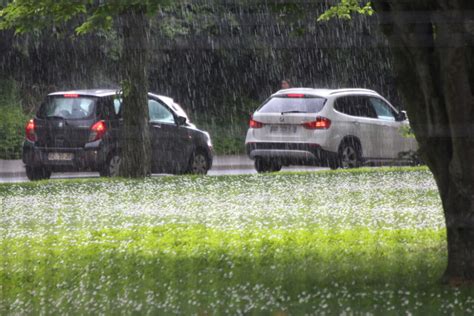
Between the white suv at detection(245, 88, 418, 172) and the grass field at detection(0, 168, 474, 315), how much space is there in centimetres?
445

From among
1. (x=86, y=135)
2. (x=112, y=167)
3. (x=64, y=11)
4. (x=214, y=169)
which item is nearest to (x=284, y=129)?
(x=112, y=167)

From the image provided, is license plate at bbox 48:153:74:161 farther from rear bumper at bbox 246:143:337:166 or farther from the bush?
the bush

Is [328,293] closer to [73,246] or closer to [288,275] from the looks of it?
[288,275]

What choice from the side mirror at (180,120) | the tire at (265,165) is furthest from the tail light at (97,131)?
the tire at (265,165)

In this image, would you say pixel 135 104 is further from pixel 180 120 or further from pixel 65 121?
pixel 65 121

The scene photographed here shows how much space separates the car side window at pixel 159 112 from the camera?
21.6 metres

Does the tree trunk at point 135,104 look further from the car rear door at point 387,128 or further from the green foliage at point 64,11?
the car rear door at point 387,128

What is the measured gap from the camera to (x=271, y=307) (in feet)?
22.5

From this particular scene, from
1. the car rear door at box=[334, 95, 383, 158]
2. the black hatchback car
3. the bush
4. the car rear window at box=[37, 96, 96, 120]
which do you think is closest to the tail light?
the black hatchback car

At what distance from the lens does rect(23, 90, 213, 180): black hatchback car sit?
64.6 ft

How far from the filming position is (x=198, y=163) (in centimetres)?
2180

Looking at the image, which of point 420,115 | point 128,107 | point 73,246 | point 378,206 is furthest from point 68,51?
point 420,115

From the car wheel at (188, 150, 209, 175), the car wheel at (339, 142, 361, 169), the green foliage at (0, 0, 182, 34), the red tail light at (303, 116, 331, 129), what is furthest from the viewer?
the car wheel at (339, 142, 361, 169)

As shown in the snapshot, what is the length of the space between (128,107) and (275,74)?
20.7 metres
